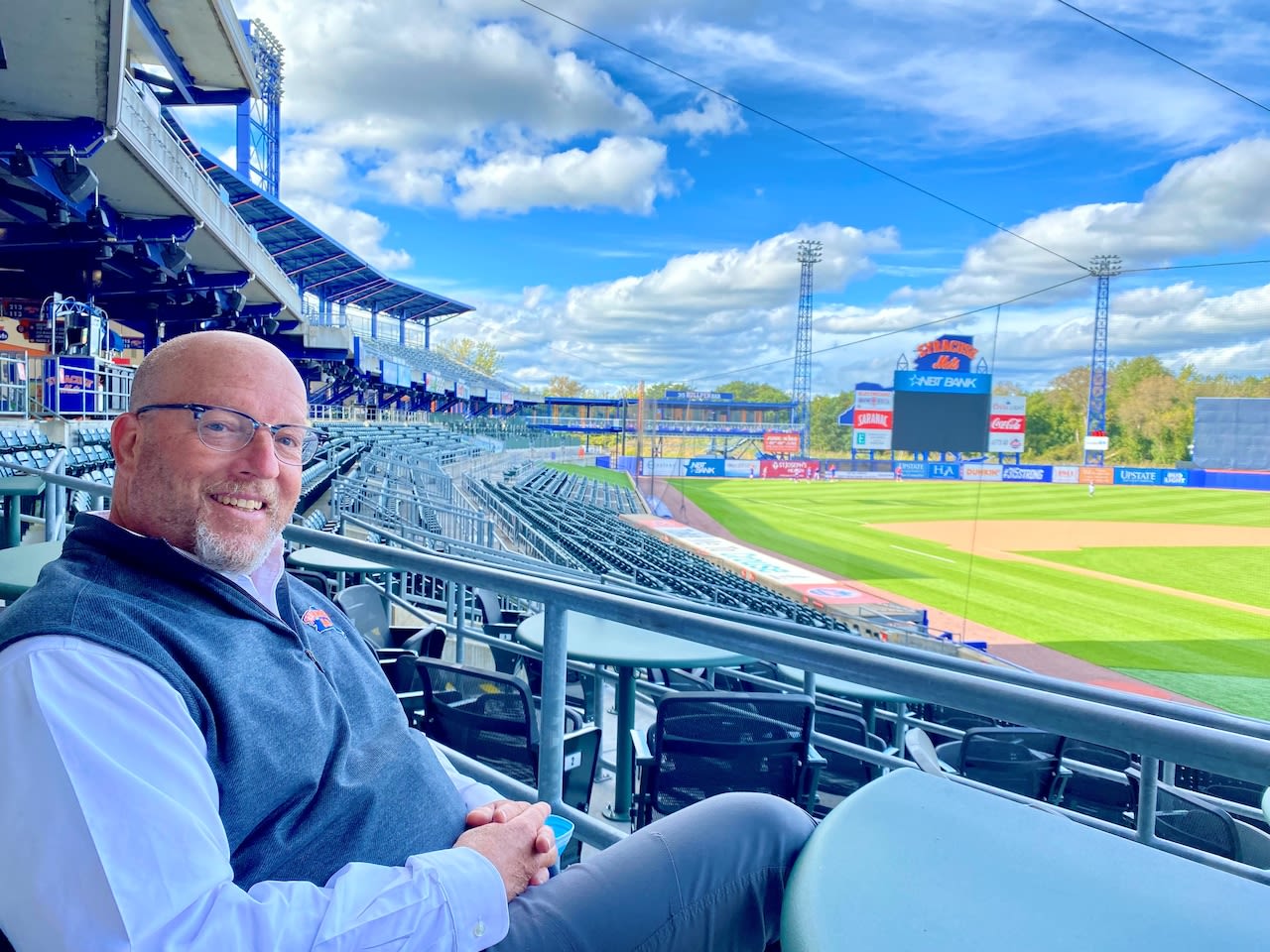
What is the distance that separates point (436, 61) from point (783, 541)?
18522mm

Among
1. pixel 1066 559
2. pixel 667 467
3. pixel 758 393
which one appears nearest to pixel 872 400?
pixel 1066 559

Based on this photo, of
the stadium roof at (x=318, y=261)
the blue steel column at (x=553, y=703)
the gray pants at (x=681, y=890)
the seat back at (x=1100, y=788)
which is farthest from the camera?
the stadium roof at (x=318, y=261)

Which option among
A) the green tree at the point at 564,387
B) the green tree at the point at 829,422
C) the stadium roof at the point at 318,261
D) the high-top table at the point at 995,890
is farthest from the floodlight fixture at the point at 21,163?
the green tree at the point at 564,387

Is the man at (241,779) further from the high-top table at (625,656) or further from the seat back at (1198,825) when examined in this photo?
the seat back at (1198,825)

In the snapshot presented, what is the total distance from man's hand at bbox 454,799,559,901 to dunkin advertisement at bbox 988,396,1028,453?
845 inches

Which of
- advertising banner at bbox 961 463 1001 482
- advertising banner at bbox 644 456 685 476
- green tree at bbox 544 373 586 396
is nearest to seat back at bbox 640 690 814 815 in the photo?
advertising banner at bbox 961 463 1001 482

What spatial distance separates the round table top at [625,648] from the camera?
2.56m

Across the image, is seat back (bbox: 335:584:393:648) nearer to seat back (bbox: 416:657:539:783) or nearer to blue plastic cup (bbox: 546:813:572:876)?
seat back (bbox: 416:657:539:783)

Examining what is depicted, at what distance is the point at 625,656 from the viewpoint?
2.57 metres

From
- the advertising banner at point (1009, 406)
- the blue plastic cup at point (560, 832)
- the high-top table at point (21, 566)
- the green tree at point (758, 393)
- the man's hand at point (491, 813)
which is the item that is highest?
the green tree at point (758, 393)

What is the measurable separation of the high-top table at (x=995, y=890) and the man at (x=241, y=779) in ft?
0.73

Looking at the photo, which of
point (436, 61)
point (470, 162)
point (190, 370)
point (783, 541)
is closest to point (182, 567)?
point (190, 370)

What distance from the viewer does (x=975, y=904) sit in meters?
0.91

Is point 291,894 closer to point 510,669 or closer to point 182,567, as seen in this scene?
point 182,567
